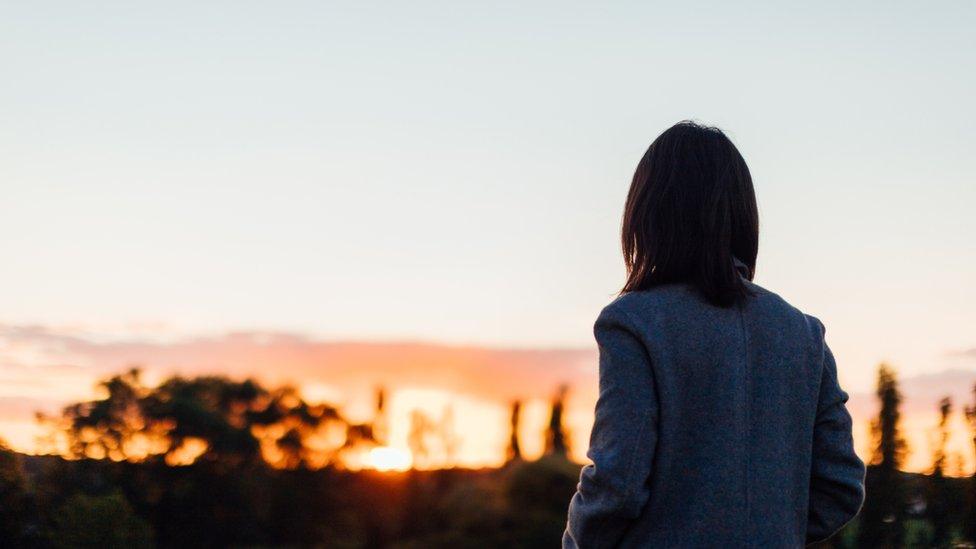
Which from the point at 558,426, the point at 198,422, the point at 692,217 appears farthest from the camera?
the point at 558,426

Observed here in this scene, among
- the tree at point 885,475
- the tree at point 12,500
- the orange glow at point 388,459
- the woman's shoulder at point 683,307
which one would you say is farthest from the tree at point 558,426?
the woman's shoulder at point 683,307

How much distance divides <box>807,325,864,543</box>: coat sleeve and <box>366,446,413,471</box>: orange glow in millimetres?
29830

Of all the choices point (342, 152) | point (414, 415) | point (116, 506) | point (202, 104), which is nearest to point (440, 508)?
point (414, 415)

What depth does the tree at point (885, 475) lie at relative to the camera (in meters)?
4.78

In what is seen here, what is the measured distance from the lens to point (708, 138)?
7.39ft

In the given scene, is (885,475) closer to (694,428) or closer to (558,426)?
(694,428)

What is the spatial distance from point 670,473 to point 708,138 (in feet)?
2.20

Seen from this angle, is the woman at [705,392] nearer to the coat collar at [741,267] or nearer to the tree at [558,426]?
the coat collar at [741,267]

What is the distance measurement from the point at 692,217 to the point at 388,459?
1213 inches

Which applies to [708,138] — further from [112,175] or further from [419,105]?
[112,175]

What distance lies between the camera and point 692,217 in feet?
7.13

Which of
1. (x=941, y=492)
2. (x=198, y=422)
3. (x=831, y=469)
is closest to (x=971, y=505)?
(x=941, y=492)

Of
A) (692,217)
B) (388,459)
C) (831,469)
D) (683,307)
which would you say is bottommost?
(388,459)

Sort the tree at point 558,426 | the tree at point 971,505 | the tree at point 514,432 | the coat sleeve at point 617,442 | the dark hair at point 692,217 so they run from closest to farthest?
the coat sleeve at point 617,442, the dark hair at point 692,217, the tree at point 971,505, the tree at point 558,426, the tree at point 514,432
